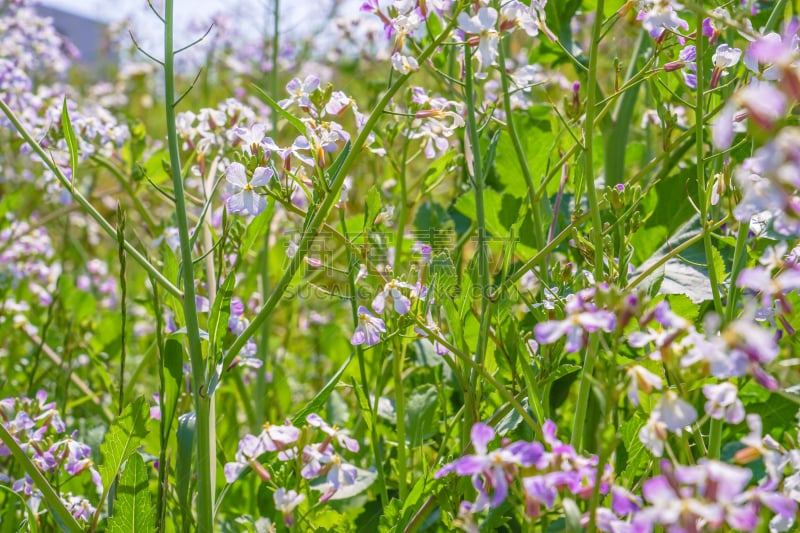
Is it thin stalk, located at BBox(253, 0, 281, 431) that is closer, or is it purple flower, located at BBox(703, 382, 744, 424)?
purple flower, located at BBox(703, 382, 744, 424)

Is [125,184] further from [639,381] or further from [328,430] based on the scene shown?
[639,381]

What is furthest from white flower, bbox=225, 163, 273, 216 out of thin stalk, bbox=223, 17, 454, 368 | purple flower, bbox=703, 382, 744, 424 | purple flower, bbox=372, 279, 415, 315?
purple flower, bbox=703, 382, 744, 424

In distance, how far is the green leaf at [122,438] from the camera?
1008 millimetres

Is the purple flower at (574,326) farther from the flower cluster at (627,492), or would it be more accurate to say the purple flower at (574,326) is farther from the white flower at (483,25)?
the white flower at (483,25)

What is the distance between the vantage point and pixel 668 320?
60cm

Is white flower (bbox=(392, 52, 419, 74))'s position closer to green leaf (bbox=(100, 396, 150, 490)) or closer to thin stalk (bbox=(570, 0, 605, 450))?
thin stalk (bbox=(570, 0, 605, 450))

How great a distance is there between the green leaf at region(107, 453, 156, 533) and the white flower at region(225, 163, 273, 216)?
0.33 metres

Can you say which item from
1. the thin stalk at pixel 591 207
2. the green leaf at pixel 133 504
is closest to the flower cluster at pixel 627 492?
the thin stalk at pixel 591 207

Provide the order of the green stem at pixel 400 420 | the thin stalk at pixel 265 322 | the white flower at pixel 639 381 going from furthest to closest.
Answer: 1. the thin stalk at pixel 265 322
2. the green stem at pixel 400 420
3. the white flower at pixel 639 381

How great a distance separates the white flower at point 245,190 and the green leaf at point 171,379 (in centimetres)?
25

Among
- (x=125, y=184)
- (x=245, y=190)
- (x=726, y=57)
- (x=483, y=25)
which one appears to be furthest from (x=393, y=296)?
(x=125, y=184)

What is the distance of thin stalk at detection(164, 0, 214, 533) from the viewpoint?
940 mm

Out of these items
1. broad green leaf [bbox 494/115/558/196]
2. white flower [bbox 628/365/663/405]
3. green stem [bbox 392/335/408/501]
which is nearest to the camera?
white flower [bbox 628/365/663/405]

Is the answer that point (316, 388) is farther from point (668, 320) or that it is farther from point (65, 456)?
point (668, 320)
